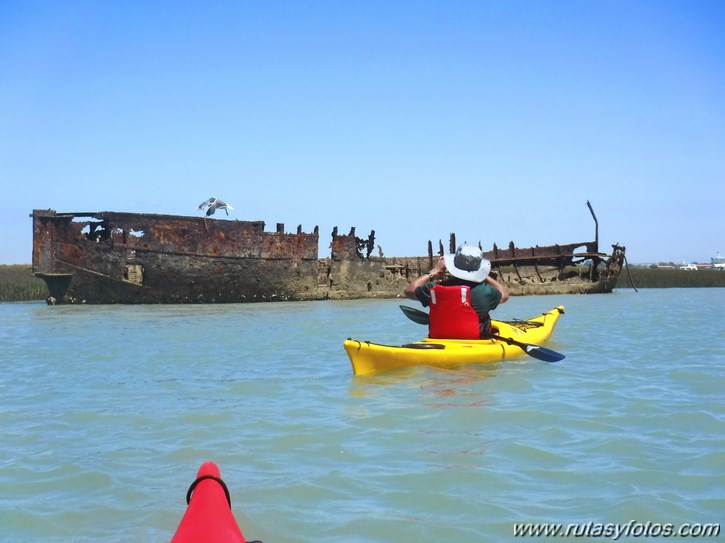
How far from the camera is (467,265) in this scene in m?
9.97

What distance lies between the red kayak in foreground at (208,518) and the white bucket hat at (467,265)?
6414 millimetres

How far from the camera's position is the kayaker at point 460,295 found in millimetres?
9875

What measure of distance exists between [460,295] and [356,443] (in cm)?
403

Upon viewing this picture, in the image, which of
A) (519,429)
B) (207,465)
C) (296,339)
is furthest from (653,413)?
(296,339)

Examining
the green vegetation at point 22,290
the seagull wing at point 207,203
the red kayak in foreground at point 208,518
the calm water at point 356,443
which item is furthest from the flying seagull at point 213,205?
the red kayak in foreground at point 208,518

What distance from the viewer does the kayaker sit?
Answer: 9.88m

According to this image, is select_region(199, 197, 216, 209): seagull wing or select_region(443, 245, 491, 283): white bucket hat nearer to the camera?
select_region(443, 245, 491, 283): white bucket hat

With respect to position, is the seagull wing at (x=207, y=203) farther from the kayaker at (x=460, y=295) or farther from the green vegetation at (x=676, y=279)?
the green vegetation at (x=676, y=279)

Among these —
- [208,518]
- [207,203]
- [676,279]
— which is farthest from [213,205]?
[676,279]

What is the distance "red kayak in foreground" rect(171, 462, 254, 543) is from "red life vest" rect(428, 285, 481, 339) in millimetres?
6243

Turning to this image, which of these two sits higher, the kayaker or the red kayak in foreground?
the kayaker

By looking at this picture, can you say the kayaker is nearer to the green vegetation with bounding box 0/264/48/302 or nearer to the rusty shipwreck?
the rusty shipwreck

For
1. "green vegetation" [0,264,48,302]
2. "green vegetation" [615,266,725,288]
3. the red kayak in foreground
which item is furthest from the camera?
"green vegetation" [615,266,725,288]

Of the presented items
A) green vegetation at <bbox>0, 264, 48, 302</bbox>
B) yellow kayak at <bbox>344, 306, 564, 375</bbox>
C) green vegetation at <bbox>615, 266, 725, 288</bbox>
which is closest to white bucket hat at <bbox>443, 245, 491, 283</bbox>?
yellow kayak at <bbox>344, 306, 564, 375</bbox>
